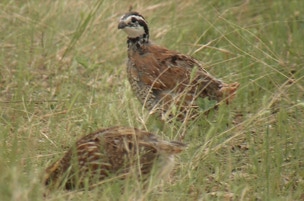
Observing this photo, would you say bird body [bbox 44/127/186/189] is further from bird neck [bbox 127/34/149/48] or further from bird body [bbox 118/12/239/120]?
bird neck [bbox 127/34/149/48]

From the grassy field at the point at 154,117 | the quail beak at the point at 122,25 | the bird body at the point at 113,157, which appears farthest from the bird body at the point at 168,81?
the bird body at the point at 113,157

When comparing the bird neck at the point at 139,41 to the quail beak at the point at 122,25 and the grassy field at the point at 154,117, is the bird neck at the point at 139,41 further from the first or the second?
the grassy field at the point at 154,117

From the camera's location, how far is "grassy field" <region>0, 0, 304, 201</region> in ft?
20.5

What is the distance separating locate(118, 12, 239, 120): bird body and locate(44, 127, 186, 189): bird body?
1157 millimetres

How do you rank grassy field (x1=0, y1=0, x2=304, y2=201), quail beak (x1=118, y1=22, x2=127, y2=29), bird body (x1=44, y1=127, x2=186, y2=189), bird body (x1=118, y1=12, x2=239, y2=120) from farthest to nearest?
quail beak (x1=118, y1=22, x2=127, y2=29), bird body (x1=118, y1=12, x2=239, y2=120), grassy field (x1=0, y1=0, x2=304, y2=201), bird body (x1=44, y1=127, x2=186, y2=189)

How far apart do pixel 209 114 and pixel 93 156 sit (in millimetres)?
1585

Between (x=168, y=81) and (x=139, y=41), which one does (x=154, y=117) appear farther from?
(x=139, y=41)

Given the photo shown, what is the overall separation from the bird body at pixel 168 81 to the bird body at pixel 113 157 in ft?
3.79

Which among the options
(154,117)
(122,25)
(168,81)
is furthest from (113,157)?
(122,25)

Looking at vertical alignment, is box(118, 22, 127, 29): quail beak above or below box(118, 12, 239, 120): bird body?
above

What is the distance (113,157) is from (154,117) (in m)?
1.22

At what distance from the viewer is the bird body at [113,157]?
603 centimetres

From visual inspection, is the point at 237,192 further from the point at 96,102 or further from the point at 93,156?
the point at 96,102

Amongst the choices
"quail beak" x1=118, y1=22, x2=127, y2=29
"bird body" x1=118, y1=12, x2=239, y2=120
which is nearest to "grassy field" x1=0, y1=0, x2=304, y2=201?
"bird body" x1=118, y1=12, x2=239, y2=120
